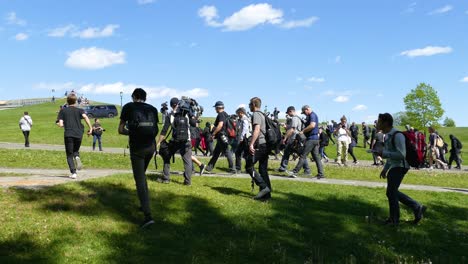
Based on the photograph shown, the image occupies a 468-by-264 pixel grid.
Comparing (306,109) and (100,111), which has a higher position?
(100,111)

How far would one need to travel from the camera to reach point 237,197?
8.85 metres

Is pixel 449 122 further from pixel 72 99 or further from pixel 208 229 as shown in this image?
pixel 208 229

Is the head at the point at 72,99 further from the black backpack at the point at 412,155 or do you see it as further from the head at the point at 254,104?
the black backpack at the point at 412,155

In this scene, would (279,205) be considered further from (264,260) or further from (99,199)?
(99,199)

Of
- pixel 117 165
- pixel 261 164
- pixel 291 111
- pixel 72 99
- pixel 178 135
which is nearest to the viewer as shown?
pixel 261 164

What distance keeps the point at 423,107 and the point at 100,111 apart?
5065 centimetres

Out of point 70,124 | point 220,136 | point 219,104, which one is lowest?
point 220,136

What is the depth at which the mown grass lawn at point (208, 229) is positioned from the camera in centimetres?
569

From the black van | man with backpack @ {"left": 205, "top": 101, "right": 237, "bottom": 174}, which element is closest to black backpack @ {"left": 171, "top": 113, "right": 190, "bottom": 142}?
man with backpack @ {"left": 205, "top": 101, "right": 237, "bottom": 174}

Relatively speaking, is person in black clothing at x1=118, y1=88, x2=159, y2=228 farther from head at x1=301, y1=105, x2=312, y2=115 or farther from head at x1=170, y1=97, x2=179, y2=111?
head at x1=301, y1=105, x2=312, y2=115

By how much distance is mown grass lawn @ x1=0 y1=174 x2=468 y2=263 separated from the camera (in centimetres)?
569

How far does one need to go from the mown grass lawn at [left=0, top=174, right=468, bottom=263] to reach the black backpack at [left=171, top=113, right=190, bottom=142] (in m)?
1.03

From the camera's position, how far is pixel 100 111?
52.8 meters

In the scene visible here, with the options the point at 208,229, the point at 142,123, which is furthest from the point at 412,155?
the point at 142,123
